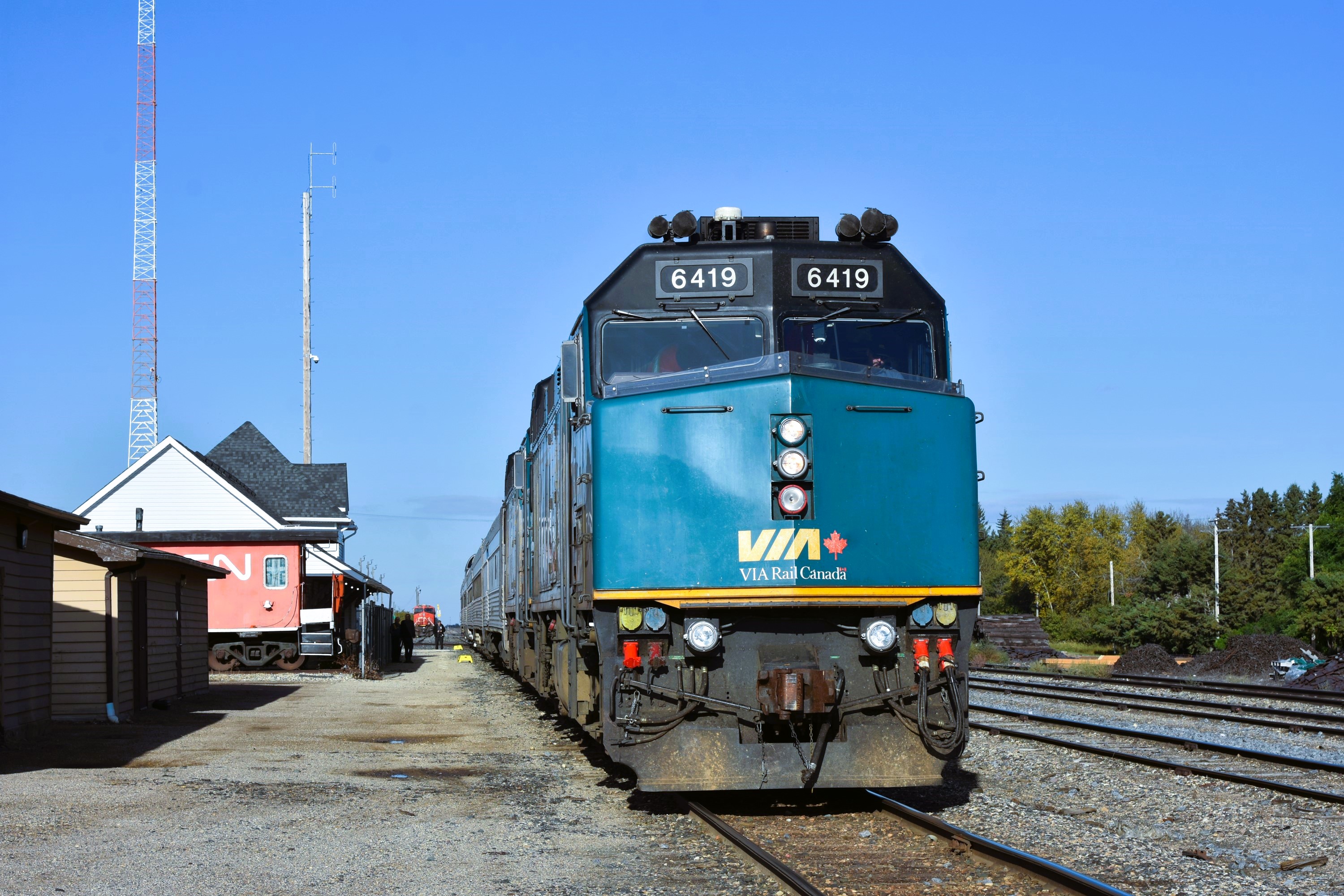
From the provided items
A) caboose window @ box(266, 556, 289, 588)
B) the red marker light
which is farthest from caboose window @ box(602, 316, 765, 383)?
caboose window @ box(266, 556, 289, 588)

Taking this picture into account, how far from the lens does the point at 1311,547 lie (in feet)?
227

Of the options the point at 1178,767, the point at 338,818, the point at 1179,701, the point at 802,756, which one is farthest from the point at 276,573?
the point at 802,756

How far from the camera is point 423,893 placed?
7320 millimetres

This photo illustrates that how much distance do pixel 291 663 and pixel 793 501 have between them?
3061cm

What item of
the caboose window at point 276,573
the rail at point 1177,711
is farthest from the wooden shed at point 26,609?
the caboose window at point 276,573

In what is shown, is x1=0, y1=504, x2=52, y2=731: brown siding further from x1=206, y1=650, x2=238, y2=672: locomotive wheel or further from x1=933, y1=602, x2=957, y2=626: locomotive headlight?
x1=206, y1=650, x2=238, y2=672: locomotive wheel

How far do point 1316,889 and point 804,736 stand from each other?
317 centimetres

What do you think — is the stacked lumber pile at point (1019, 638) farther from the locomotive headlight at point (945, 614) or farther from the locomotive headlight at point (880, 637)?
the locomotive headlight at point (880, 637)

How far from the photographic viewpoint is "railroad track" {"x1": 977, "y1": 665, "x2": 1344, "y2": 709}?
69.4 ft

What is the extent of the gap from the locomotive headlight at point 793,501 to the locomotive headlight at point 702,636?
2.98 feet

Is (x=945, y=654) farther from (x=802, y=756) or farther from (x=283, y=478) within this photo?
(x=283, y=478)

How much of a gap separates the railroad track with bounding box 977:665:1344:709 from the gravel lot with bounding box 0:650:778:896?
12337mm

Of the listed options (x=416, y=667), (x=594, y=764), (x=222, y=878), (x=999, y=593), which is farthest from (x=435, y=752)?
(x=999, y=593)

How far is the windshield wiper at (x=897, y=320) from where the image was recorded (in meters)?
9.48
